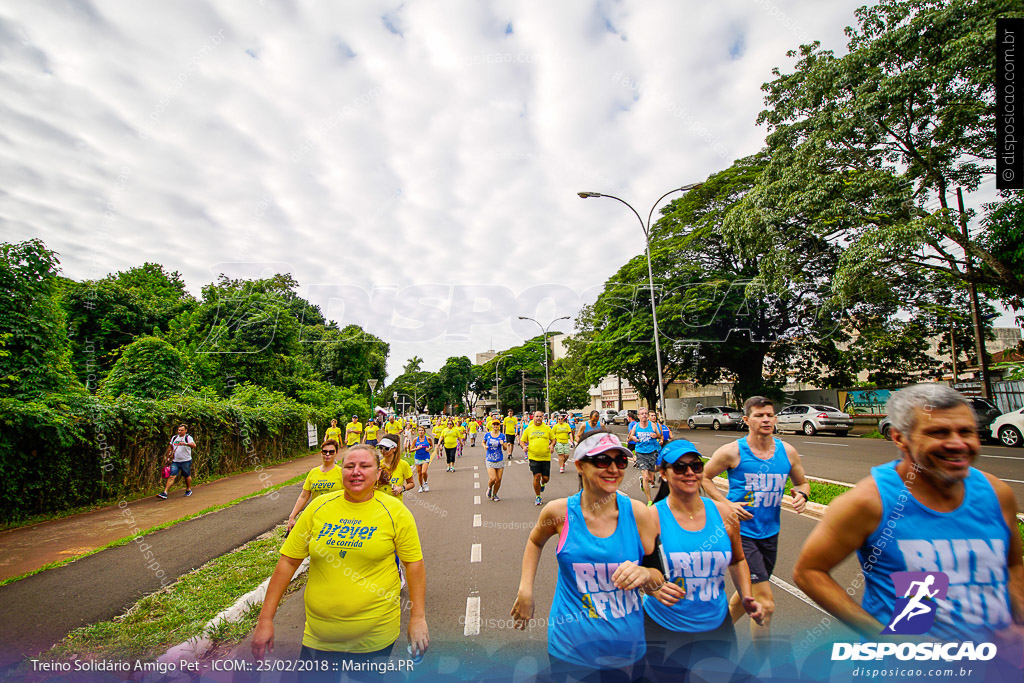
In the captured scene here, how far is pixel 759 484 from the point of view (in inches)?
140

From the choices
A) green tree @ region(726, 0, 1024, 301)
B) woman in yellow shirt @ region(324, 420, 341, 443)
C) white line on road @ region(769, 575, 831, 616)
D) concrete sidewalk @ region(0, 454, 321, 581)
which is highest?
green tree @ region(726, 0, 1024, 301)

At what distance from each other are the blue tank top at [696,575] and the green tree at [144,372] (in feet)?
58.5

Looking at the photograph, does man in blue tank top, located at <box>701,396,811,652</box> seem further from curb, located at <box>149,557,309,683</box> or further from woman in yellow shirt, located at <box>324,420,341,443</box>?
woman in yellow shirt, located at <box>324,420,341,443</box>

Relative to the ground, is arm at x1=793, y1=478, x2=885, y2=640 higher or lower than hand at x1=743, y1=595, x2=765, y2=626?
higher

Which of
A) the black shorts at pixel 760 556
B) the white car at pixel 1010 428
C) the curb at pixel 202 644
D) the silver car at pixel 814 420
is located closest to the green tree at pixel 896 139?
the white car at pixel 1010 428

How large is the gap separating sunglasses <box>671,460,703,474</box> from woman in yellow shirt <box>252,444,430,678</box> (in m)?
1.44

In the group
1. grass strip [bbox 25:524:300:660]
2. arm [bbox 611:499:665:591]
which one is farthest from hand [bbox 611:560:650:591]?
grass strip [bbox 25:524:300:660]

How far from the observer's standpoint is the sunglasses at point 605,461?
7.85 ft

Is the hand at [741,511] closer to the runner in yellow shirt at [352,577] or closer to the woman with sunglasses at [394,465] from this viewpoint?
the runner in yellow shirt at [352,577]

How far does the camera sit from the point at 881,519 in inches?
72.8

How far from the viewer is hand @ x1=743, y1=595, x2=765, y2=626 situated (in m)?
2.52

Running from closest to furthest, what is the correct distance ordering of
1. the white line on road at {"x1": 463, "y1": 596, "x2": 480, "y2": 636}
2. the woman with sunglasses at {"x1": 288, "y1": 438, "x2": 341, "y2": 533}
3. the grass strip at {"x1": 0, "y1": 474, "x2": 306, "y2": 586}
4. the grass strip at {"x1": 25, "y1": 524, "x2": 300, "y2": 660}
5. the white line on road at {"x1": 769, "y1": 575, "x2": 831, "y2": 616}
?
1. the grass strip at {"x1": 25, "y1": 524, "x2": 300, "y2": 660}
2. the white line on road at {"x1": 463, "y1": 596, "x2": 480, "y2": 636}
3. the white line on road at {"x1": 769, "y1": 575, "x2": 831, "y2": 616}
4. the woman with sunglasses at {"x1": 288, "y1": 438, "x2": 341, "y2": 533}
5. the grass strip at {"x1": 0, "y1": 474, "x2": 306, "y2": 586}

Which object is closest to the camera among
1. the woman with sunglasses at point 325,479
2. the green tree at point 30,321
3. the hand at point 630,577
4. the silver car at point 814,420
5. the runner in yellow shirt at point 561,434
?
the hand at point 630,577

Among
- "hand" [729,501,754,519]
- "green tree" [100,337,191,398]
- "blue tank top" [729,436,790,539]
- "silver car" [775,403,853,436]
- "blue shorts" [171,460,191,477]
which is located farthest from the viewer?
"silver car" [775,403,853,436]
